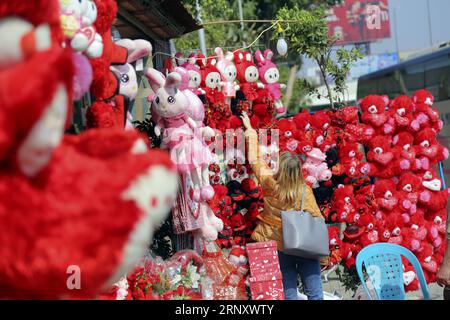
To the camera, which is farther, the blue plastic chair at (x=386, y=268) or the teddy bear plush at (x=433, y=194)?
the teddy bear plush at (x=433, y=194)

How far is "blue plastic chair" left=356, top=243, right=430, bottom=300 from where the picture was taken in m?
4.56

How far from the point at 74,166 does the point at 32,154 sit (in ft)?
0.53

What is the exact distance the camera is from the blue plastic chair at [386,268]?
4.56 m

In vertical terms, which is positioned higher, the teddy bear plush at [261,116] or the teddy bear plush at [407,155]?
the teddy bear plush at [261,116]

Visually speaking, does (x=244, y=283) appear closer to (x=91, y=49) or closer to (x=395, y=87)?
(x=91, y=49)

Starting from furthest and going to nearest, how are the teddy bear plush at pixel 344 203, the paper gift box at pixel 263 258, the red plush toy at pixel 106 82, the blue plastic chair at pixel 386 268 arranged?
the teddy bear plush at pixel 344 203 → the paper gift box at pixel 263 258 → the blue plastic chair at pixel 386 268 → the red plush toy at pixel 106 82

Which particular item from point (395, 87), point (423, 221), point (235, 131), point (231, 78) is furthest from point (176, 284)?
point (395, 87)

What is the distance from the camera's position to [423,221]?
6633 mm

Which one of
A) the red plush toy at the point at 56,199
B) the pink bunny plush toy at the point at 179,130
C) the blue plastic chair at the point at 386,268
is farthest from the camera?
the pink bunny plush toy at the point at 179,130

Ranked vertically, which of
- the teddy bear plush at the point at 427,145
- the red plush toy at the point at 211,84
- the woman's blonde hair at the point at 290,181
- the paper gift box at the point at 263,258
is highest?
the red plush toy at the point at 211,84

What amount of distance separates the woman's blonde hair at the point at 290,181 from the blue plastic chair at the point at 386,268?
61cm

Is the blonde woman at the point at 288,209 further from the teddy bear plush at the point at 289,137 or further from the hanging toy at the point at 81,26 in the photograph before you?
the hanging toy at the point at 81,26

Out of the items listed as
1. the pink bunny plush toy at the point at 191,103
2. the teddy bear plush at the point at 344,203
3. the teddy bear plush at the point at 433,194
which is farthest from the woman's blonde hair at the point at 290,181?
the teddy bear plush at the point at 433,194
